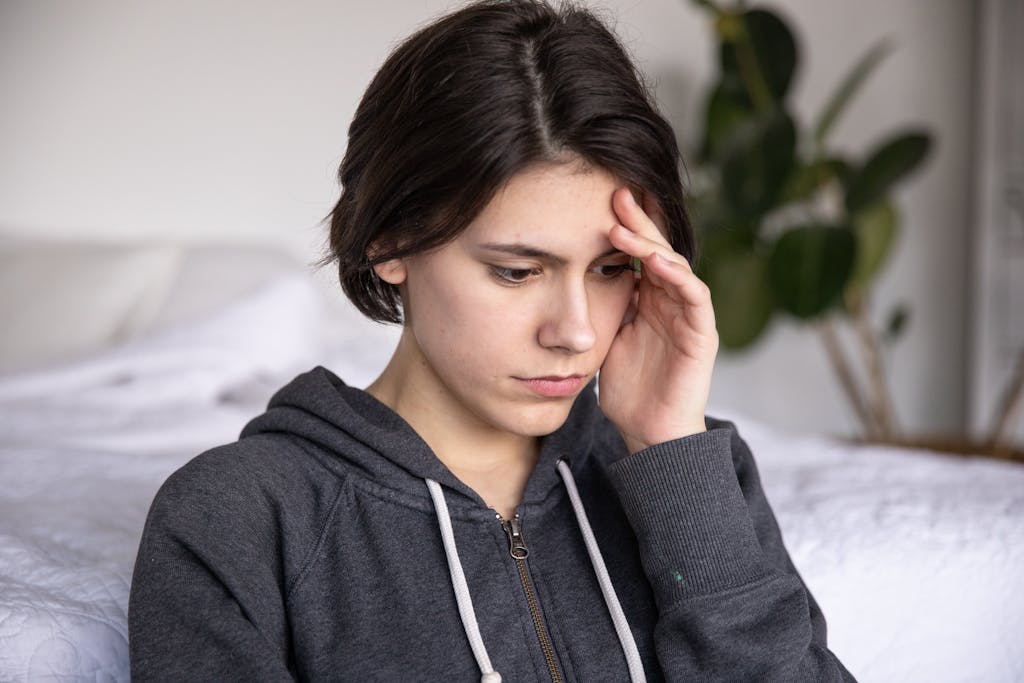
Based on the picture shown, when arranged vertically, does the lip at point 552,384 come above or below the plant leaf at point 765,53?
below

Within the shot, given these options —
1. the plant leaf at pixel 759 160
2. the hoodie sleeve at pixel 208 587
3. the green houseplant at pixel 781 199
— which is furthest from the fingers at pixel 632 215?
the plant leaf at pixel 759 160

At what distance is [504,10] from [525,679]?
0.61 meters

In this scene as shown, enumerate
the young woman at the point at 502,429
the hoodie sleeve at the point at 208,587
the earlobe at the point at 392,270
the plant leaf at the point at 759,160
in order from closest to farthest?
1. the hoodie sleeve at the point at 208,587
2. the young woman at the point at 502,429
3. the earlobe at the point at 392,270
4. the plant leaf at the point at 759,160

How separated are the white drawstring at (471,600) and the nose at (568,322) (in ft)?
0.62

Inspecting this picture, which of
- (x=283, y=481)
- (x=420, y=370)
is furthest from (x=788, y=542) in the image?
(x=283, y=481)

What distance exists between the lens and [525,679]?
0.88 metres

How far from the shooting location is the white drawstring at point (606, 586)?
91 centimetres

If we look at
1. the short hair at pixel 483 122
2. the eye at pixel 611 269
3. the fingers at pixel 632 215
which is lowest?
the eye at pixel 611 269

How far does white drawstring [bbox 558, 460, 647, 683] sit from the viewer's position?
0.91m

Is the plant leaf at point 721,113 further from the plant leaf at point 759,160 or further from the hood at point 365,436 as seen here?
the hood at point 365,436

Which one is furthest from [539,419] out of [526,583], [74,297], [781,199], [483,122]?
[781,199]

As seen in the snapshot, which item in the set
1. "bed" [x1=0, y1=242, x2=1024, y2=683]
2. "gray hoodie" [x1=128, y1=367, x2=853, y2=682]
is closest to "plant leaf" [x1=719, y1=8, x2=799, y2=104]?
"bed" [x1=0, y1=242, x2=1024, y2=683]

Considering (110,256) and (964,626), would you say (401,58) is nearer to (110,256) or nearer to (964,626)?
(964,626)

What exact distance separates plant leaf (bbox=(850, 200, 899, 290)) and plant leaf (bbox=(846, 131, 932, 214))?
7.5 inches
